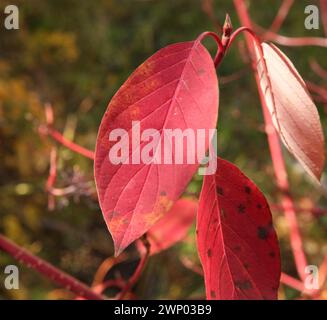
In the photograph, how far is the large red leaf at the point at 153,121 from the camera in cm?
28

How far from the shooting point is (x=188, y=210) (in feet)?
2.05

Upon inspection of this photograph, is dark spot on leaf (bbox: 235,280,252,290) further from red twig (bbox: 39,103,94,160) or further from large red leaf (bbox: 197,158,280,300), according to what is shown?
red twig (bbox: 39,103,94,160)

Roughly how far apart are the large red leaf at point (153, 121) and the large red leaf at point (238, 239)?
55 millimetres

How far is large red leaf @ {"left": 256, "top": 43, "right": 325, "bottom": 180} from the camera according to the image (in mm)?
296

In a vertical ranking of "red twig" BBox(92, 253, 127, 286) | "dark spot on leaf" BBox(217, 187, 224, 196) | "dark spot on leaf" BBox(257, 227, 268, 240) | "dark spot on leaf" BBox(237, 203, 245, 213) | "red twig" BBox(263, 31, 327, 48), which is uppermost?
"red twig" BBox(263, 31, 327, 48)

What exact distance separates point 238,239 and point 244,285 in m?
0.03

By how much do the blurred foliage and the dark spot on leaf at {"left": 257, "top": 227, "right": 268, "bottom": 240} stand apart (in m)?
0.61

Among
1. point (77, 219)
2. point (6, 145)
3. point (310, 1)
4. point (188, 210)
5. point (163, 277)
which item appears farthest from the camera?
point (310, 1)

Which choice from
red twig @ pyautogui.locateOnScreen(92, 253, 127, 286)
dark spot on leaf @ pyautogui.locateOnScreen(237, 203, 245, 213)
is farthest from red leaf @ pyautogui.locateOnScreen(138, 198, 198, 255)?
dark spot on leaf @ pyautogui.locateOnScreen(237, 203, 245, 213)

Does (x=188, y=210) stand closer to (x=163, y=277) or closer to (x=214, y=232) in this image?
(x=214, y=232)

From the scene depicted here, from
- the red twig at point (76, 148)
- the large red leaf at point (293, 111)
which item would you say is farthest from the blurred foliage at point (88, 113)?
the large red leaf at point (293, 111)

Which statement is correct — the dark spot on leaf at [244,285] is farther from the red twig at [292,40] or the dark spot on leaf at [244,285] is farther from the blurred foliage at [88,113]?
the blurred foliage at [88,113]
